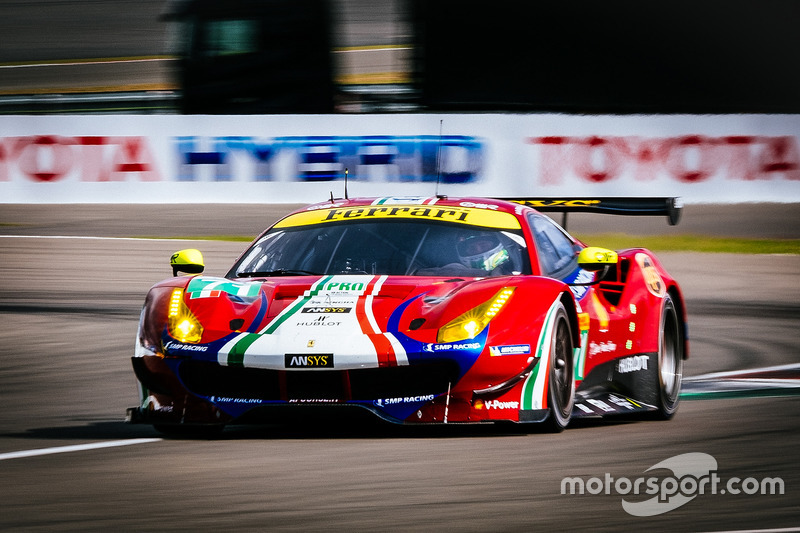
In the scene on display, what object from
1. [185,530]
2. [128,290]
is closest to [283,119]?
[128,290]

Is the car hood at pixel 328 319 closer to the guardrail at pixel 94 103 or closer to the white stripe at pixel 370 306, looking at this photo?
the white stripe at pixel 370 306

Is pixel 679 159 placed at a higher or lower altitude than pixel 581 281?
lower

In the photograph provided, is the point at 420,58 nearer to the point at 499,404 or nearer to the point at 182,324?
the point at 182,324

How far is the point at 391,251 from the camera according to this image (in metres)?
7.16

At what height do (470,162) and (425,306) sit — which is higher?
(425,306)

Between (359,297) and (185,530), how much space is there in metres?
2.01

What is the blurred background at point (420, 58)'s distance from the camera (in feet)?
58.7

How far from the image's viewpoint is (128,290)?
520 inches

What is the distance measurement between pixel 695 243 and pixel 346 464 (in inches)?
450

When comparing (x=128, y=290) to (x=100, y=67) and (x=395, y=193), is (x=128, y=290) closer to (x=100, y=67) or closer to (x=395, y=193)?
(x=395, y=193)

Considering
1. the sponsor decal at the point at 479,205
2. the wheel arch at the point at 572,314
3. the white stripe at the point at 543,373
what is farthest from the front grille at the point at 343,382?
the sponsor decal at the point at 479,205

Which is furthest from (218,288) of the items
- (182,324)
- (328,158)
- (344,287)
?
(328,158)

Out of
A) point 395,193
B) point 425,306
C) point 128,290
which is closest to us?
point 425,306

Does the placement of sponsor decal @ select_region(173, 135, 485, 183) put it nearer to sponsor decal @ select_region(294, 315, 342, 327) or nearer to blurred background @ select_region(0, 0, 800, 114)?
blurred background @ select_region(0, 0, 800, 114)
